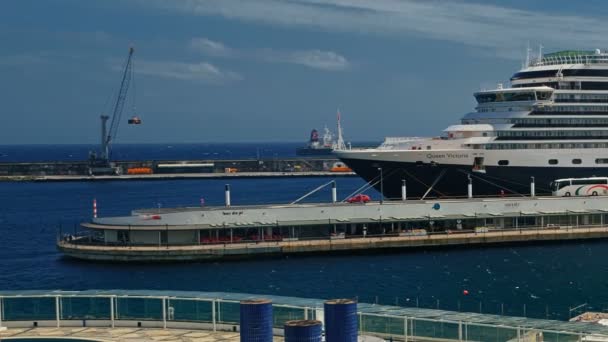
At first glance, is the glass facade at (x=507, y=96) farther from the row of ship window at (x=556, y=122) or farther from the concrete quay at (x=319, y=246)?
the concrete quay at (x=319, y=246)

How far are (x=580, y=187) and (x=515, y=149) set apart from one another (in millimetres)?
5555

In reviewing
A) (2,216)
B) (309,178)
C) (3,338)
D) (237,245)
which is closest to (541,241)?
(237,245)

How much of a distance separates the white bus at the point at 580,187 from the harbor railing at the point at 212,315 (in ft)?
145

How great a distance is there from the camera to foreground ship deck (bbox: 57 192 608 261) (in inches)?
→ 2261

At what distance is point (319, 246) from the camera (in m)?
58.6

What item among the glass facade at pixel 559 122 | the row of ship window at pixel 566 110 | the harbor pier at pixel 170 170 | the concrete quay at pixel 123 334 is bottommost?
the concrete quay at pixel 123 334

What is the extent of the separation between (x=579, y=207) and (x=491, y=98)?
40.1 feet

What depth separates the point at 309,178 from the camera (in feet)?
506

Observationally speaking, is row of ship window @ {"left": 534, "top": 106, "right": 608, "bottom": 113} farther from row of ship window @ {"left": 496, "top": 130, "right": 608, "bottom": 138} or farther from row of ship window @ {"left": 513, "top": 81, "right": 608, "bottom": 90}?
row of ship window @ {"left": 513, "top": 81, "right": 608, "bottom": 90}

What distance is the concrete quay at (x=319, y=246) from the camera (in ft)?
185

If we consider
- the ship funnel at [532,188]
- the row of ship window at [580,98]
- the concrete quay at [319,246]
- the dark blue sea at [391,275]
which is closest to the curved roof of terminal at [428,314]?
the dark blue sea at [391,275]

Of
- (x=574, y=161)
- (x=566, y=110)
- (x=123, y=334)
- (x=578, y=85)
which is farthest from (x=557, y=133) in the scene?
(x=123, y=334)

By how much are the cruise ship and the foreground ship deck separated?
15.4 feet

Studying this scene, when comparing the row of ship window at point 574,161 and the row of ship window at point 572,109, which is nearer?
the row of ship window at point 574,161
